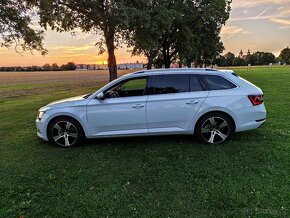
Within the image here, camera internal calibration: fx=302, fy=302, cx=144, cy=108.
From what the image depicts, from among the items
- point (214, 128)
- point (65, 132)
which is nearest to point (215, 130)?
point (214, 128)

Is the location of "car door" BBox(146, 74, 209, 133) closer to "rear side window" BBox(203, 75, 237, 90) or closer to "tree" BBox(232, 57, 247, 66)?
"rear side window" BBox(203, 75, 237, 90)

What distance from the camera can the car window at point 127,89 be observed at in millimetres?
6438

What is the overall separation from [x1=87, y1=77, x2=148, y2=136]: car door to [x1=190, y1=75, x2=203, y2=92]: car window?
37.9 inches

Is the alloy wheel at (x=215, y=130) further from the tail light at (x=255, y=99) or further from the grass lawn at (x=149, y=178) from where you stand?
the tail light at (x=255, y=99)

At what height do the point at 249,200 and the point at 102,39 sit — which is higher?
the point at 102,39

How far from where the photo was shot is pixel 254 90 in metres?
6.35

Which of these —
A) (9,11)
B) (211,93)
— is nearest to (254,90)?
(211,93)

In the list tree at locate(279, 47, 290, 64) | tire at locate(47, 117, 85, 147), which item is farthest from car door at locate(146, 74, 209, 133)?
tree at locate(279, 47, 290, 64)

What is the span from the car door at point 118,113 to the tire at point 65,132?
0.32 meters

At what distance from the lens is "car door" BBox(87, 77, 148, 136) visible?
625 centimetres

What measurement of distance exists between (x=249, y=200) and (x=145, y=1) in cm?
1740

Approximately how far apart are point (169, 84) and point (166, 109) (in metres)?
0.58

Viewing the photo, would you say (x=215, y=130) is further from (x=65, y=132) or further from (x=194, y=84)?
Answer: (x=65, y=132)

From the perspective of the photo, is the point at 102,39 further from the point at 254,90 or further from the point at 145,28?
the point at 254,90
